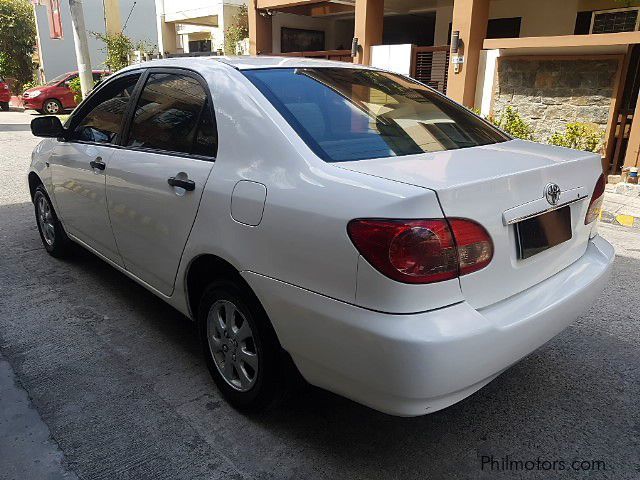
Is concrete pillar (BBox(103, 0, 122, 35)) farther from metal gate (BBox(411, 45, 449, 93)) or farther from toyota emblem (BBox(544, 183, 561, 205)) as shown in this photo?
toyota emblem (BBox(544, 183, 561, 205))

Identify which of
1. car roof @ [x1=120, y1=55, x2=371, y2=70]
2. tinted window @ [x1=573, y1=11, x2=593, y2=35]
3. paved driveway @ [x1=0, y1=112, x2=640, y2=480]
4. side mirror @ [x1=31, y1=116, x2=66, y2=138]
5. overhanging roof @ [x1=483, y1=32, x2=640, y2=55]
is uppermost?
tinted window @ [x1=573, y1=11, x2=593, y2=35]

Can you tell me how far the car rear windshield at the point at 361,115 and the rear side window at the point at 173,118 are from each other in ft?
1.11

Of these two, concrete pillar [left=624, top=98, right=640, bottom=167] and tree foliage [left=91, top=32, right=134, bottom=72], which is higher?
tree foliage [left=91, top=32, right=134, bottom=72]

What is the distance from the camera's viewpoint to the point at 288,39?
1683 centimetres

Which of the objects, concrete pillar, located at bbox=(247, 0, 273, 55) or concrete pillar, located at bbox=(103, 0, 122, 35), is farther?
concrete pillar, located at bbox=(103, 0, 122, 35)

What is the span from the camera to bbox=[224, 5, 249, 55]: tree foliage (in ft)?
58.1

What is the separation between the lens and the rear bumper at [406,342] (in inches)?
73.8

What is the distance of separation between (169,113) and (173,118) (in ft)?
0.24

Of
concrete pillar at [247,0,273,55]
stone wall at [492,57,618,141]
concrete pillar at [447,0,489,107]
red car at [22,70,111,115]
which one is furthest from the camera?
red car at [22,70,111,115]

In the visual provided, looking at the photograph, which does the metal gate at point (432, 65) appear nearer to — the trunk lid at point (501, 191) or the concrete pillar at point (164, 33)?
the trunk lid at point (501, 191)

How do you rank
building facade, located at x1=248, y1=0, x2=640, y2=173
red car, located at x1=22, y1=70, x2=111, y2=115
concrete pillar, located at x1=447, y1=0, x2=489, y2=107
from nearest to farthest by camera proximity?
1. building facade, located at x1=248, y1=0, x2=640, y2=173
2. concrete pillar, located at x1=447, y1=0, x2=489, y2=107
3. red car, located at x1=22, y1=70, x2=111, y2=115

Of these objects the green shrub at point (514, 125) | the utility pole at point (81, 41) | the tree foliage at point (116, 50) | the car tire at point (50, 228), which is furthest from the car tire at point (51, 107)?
the car tire at point (50, 228)

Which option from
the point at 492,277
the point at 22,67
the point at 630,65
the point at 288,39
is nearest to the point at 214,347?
the point at 492,277

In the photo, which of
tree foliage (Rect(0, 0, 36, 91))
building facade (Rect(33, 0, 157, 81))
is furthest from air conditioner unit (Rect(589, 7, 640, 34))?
tree foliage (Rect(0, 0, 36, 91))
